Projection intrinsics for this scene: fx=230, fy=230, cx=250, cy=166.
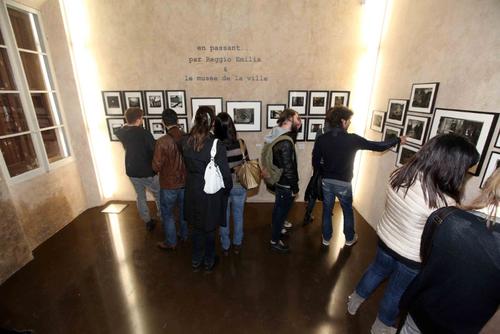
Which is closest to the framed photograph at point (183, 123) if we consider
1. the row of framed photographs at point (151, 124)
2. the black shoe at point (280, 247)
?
the row of framed photographs at point (151, 124)

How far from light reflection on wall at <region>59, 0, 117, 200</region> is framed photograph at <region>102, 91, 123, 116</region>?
111mm

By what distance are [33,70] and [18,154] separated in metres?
1.26

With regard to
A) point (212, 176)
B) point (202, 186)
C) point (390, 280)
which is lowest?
point (390, 280)

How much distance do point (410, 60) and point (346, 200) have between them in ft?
6.24

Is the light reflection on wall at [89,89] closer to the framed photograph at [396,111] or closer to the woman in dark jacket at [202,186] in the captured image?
the woman in dark jacket at [202,186]

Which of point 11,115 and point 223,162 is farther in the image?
point 11,115

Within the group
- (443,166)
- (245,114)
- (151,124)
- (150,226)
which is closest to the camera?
(443,166)

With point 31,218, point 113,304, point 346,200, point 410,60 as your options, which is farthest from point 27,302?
point 410,60

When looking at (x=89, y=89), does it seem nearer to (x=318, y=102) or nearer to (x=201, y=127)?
(x=201, y=127)

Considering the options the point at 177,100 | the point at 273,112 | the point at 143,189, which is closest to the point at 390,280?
the point at 273,112

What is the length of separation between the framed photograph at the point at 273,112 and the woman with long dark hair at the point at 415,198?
8.38 feet

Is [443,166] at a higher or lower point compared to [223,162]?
higher

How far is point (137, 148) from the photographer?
307 centimetres

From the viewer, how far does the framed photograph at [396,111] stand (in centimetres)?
294
